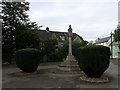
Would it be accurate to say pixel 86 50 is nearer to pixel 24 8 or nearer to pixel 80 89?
pixel 80 89

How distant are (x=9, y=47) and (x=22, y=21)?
5.04 m

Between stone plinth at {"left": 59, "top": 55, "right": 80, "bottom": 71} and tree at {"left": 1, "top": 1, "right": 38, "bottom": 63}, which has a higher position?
tree at {"left": 1, "top": 1, "right": 38, "bottom": 63}

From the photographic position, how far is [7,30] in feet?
87.4

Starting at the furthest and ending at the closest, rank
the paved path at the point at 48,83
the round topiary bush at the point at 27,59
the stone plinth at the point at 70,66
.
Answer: the stone plinth at the point at 70,66 → the round topiary bush at the point at 27,59 → the paved path at the point at 48,83

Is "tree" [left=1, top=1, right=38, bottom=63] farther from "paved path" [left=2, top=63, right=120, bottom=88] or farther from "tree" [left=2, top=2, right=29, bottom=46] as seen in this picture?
"paved path" [left=2, top=63, right=120, bottom=88]

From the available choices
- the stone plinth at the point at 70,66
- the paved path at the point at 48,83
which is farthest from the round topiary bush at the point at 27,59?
the stone plinth at the point at 70,66

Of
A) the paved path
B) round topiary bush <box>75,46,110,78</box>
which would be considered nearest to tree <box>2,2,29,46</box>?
the paved path

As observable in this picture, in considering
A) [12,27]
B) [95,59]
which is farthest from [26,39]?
[95,59]

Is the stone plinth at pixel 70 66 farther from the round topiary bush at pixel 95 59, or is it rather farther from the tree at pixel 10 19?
the tree at pixel 10 19

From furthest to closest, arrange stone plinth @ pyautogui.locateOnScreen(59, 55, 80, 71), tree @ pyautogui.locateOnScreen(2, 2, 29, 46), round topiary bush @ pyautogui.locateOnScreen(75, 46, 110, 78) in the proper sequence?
tree @ pyautogui.locateOnScreen(2, 2, 29, 46), stone plinth @ pyautogui.locateOnScreen(59, 55, 80, 71), round topiary bush @ pyautogui.locateOnScreen(75, 46, 110, 78)

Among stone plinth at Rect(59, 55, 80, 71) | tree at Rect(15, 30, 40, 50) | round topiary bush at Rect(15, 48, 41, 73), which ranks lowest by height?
stone plinth at Rect(59, 55, 80, 71)

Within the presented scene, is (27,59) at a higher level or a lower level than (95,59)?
lower

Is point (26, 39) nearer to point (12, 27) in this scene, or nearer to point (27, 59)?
point (12, 27)

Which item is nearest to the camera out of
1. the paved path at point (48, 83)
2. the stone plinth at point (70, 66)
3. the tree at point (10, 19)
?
the paved path at point (48, 83)
